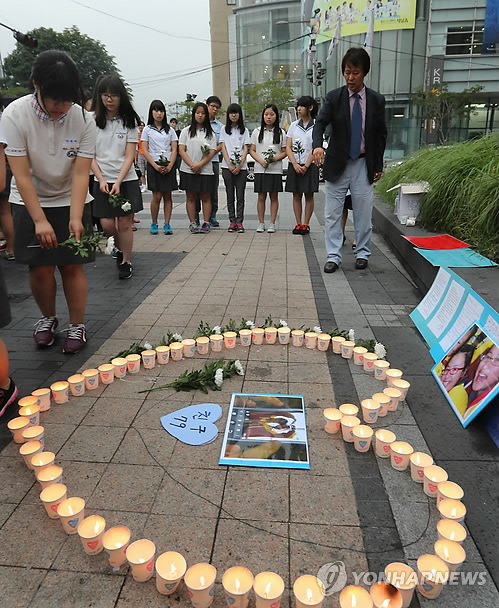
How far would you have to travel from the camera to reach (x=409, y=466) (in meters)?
2.11

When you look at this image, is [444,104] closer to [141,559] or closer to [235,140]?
[235,140]

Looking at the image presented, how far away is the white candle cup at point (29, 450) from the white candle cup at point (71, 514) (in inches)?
16.4

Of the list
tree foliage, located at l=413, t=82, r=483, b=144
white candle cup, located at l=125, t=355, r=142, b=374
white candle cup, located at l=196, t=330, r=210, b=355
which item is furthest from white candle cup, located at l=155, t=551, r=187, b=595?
tree foliage, located at l=413, t=82, r=483, b=144

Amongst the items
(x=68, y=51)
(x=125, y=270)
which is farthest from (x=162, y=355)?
(x=68, y=51)

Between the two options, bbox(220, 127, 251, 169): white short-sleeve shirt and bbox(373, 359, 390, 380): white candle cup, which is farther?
bbox(220, 127, 251, 169): white short-sleeve shirt

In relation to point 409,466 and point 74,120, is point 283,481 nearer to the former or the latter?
point 409,466

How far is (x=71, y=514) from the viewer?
1.72 metres

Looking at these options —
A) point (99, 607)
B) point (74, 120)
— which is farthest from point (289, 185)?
point (99, 607)

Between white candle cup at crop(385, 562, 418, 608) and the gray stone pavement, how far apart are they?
84mm

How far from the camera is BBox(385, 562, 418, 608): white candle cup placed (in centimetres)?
143

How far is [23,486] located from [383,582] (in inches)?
58.1

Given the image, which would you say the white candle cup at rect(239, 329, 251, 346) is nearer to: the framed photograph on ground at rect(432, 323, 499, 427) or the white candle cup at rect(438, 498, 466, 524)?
the framed photograph on ground at rect(432, 323, 499, 427)

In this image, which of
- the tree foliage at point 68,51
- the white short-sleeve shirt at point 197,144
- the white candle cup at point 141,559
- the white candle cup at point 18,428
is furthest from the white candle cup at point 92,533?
the tree foliage at point 68,51

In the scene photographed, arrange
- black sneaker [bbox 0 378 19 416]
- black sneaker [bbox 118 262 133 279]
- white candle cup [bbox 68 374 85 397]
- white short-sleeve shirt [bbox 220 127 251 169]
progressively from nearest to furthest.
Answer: black sneaker [bbox 0 378 19 416] → white candle cup [bbox 68 374 85 397] → black sneaker [bbox 118 262 133 279] → white short-sleeve shirt [bbox 220 127 251 169]
